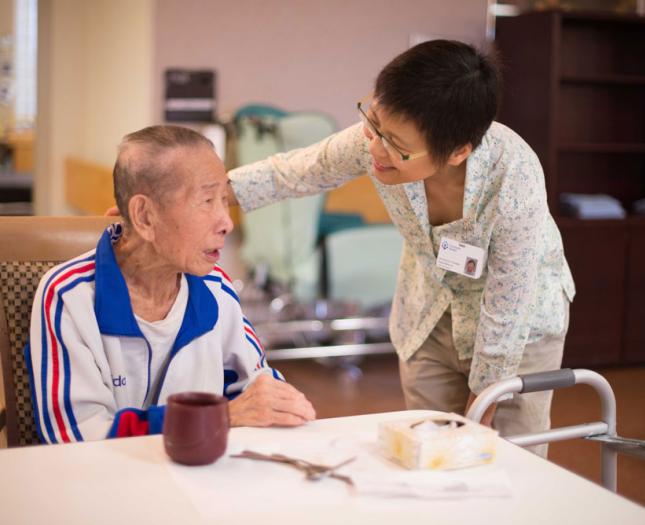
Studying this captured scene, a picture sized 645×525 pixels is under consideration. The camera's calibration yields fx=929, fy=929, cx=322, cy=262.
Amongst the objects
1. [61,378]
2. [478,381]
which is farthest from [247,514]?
[478,381]

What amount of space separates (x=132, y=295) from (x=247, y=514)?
63cm

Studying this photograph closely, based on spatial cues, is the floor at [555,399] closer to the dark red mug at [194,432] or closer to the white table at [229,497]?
the white table at [229,497]

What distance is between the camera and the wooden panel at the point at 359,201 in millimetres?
5340

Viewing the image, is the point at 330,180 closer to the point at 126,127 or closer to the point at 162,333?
the point at 162,333

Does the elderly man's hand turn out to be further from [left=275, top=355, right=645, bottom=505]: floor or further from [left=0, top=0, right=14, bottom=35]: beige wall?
[left=0, top=0, right=14, bottom=35]: beige wall

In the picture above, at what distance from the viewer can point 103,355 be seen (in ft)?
5.17

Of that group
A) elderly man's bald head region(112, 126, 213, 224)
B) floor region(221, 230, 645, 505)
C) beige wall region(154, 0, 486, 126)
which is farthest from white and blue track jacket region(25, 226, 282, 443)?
beige wall region(154, 0, 486, 126)

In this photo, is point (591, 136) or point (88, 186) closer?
point (88, 186)

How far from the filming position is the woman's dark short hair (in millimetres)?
1758

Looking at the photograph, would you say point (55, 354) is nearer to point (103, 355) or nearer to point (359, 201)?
point (103, 355)

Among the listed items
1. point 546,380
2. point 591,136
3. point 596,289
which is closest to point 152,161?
point 546,380

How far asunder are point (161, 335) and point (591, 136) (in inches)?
183

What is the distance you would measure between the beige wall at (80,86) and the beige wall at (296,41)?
406mm

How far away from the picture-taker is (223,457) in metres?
1.34
